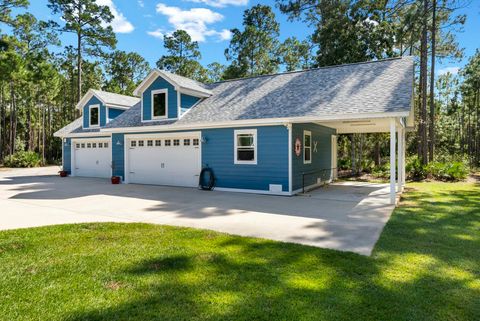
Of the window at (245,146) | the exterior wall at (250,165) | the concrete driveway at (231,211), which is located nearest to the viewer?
the concrete driveway at (231,211)

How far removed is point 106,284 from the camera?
368cm

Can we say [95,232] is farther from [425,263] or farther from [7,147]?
[7,147]

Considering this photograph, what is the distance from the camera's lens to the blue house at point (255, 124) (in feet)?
34.4

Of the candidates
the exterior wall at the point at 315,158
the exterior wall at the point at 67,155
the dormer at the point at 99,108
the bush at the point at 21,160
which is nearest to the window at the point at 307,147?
the exterior wall at the point at 315,158

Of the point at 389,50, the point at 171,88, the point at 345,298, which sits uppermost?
the point at 389,50

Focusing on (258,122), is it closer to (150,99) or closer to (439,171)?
(150,99)

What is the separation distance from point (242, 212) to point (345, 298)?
15.4 feet

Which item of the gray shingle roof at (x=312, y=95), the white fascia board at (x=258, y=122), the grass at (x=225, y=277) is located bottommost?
the grass at (x=225, y=277)

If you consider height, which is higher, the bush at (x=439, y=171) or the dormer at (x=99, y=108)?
the dormer at (x=99, y=108)

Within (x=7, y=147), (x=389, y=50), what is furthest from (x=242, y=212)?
(x=7, y=147)

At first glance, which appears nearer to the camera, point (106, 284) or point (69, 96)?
point (106, 284)

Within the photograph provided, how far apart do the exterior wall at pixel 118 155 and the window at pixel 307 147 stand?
8.43 meters

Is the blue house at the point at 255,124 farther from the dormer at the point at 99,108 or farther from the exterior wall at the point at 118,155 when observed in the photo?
the dormer at the point at 99,108

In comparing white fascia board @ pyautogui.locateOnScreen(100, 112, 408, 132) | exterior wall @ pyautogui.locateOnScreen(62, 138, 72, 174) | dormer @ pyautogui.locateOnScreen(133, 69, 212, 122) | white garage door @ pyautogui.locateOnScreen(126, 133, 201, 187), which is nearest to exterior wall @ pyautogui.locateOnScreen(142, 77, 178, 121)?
dormer @ pyautogui.locateOnScreen(133, 69, 212, 122)
